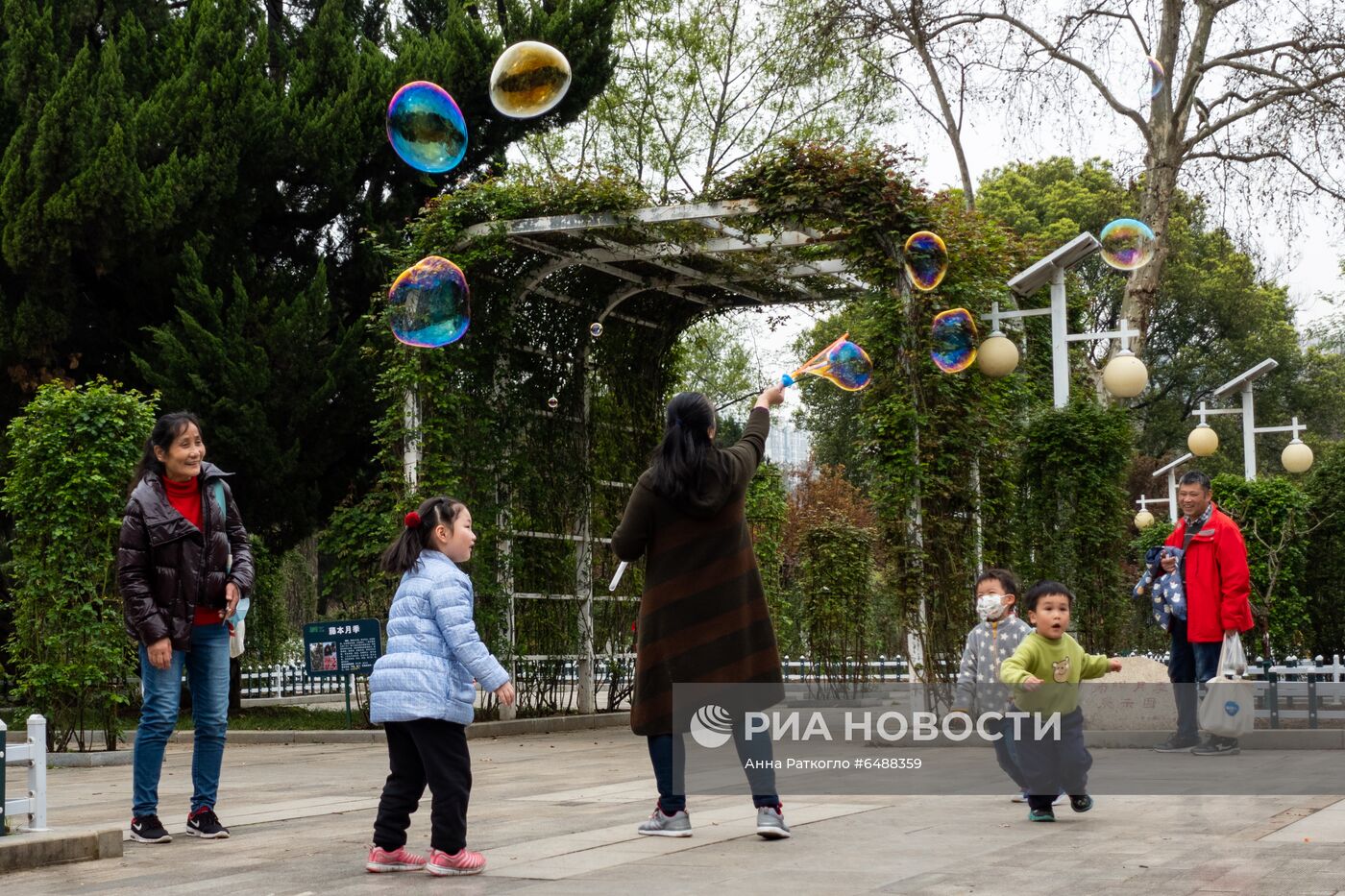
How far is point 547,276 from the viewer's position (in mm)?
15211

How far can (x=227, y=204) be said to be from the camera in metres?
17.7

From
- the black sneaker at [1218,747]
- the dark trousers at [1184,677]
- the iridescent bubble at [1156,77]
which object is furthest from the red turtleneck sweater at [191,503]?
the iridescent bubble at [1156,77]

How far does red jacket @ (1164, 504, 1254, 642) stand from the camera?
32.7 ft

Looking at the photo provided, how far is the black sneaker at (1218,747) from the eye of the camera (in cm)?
1042

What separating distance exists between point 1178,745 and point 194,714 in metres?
6.80

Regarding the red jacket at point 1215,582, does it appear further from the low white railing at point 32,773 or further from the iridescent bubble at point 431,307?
the low white railing at point 32,773

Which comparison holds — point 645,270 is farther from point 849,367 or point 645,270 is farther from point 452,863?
point 452,863

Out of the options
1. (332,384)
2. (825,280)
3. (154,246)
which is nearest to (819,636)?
(825,280)

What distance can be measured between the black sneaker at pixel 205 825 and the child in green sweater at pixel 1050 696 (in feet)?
11.8

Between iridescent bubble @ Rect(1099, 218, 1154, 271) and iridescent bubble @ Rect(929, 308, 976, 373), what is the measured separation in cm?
297

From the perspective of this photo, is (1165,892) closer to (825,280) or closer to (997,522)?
(997,522)

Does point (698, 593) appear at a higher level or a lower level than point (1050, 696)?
higher

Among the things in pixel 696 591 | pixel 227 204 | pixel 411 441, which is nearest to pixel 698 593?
pixel 696 591

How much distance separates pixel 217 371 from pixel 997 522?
8.41 m
